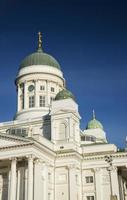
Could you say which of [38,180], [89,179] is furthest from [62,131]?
[38,180]

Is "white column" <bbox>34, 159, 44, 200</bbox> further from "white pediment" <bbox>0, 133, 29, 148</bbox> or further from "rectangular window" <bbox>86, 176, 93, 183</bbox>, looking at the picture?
"rectangular window" <bbox>86, 176, 93, 183</bbox>

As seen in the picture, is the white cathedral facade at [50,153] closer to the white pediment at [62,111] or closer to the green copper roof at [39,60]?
the white pediment at [62,111]

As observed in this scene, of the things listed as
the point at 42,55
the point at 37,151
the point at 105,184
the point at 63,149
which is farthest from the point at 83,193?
the point at 42,55

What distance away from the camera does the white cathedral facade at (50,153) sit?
168 ft

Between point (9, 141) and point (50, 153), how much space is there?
22.2ft

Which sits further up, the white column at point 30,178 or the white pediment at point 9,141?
the white pediment at point 9,141

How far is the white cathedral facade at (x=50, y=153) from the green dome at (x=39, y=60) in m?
0.21

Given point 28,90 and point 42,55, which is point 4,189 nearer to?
point 28,90

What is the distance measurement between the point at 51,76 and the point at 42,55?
522 cm

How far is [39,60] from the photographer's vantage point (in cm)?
7125

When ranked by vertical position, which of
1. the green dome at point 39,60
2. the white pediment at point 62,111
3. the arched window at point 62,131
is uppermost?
the green dome at point 39,60

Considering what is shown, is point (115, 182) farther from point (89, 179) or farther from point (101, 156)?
point (101, 156)

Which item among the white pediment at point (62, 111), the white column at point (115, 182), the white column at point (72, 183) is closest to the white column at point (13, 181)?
the white column at point (72, 183)


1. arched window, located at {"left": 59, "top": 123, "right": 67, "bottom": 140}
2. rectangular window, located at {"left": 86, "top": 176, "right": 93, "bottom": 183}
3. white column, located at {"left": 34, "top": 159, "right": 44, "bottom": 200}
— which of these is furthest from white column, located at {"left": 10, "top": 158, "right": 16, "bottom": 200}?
rectangular window, located at {"left": 86, "top": 176, "right": 93, "bottom": 183}
